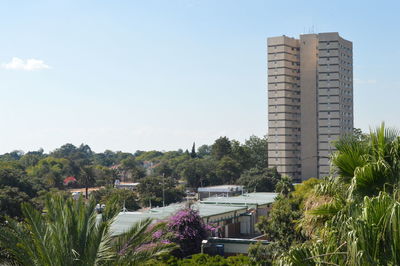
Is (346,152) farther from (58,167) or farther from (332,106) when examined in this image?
(58,167)

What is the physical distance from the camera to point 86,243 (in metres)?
12.8

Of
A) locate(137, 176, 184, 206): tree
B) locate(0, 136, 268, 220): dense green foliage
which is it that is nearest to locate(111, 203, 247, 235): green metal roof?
locate(0, 136, 268, 220): dense green foliage

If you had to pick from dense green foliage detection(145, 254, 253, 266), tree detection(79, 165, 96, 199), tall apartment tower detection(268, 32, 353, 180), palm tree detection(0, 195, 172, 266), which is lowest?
dense green foliage detection(145, 254, 253, 266)

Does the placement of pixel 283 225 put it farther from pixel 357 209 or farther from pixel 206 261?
pixel 357 209

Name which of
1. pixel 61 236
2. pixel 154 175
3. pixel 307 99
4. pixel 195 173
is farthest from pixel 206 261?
pixel 154 175

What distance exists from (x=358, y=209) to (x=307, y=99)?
99185mm

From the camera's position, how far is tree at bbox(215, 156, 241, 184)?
10819 centimetres

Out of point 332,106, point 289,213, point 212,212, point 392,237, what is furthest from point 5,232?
point 332,106

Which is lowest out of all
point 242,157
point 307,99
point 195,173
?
point 195,173

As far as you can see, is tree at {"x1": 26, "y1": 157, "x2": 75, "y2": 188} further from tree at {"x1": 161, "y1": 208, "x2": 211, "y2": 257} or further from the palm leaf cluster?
the palm leaf cluster

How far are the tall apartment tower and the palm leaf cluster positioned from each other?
302ft

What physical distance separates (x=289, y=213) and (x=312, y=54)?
81866mm

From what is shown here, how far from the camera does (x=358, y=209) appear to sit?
843 cm

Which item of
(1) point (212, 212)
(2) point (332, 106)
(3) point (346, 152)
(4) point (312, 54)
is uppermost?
(4) point (312, 54)
